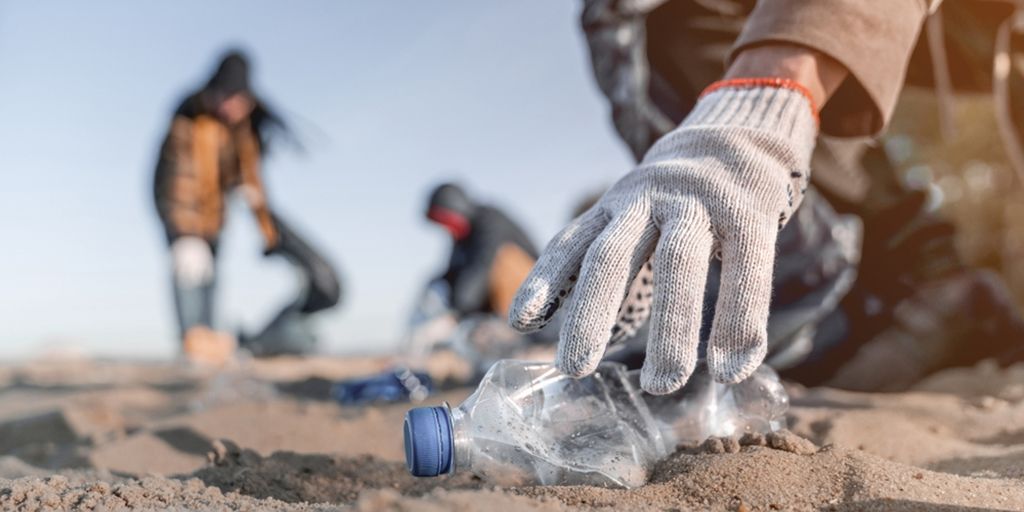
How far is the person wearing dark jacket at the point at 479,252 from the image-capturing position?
191 inches

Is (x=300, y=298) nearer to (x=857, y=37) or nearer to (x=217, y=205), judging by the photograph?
(x=217, y=205)

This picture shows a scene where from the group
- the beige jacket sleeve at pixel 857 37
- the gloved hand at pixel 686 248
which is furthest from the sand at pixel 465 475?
the beige jacket sleeve at pixel 857 37

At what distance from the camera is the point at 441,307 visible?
16.2ft

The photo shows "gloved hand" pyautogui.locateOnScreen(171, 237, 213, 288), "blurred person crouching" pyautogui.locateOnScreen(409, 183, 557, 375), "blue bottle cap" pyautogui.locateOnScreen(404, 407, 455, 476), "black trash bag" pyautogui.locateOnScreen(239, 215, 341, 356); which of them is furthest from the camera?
"black trash bag" pyautogui.locateOnScreen(239, 215, 341, 356)

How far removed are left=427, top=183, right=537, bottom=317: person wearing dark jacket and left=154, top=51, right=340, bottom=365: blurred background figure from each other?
1.39 meters

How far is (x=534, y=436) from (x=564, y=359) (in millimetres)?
259

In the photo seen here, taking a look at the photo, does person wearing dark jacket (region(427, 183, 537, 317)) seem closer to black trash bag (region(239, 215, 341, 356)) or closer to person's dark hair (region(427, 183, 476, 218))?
person's dark hair (region(427, 183, 476, 218))

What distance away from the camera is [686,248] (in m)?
1.22

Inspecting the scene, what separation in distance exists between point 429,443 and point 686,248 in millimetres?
498

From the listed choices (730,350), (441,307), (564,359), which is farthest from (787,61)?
(441,307)

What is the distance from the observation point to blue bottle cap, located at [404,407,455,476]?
1.21 metres

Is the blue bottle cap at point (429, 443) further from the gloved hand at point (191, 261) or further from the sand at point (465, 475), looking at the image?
the gloved hand at point (191, 261)

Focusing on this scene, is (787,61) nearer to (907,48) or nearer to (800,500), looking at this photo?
(907,48)

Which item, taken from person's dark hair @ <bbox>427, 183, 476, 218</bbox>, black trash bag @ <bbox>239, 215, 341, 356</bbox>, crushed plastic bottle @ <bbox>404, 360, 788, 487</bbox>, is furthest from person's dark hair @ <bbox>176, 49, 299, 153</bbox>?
crushed plastic bottle @ <bbox>404, 360, 788, 487</bbox>
